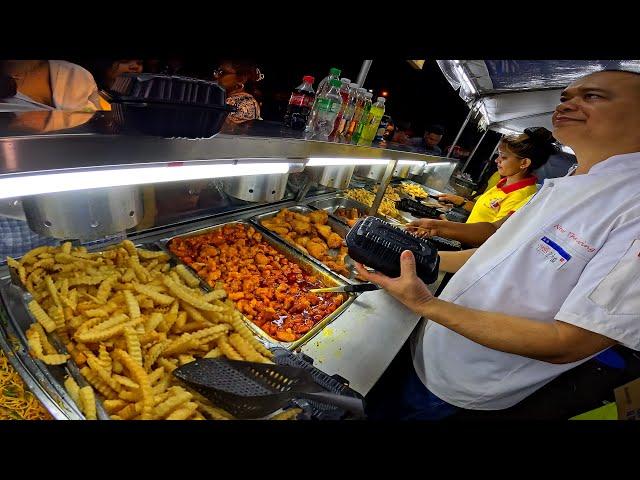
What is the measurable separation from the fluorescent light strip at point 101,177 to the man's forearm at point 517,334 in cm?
139

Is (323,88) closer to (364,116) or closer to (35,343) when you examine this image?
(364,116)

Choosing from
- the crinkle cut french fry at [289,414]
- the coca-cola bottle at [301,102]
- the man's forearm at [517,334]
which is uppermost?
the coca-cola bottle at [301,102]

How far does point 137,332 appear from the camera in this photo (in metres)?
1.55

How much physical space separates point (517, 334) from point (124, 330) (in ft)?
6.36

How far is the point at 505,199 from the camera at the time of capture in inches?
171

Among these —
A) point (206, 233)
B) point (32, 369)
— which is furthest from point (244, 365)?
point (206, 233)

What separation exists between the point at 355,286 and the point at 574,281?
149cm

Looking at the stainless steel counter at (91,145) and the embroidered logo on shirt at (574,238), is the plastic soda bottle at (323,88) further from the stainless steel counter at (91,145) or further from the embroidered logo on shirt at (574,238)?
the embroidered logo on shirt at (574,238)

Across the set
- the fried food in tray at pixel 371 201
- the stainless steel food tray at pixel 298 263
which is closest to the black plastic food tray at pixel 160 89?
the stainless steel food tray at pixel 298 263

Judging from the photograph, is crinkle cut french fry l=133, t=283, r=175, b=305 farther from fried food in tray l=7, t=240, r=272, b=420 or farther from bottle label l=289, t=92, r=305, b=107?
bottle label l=289, t=92, r=305, b=107

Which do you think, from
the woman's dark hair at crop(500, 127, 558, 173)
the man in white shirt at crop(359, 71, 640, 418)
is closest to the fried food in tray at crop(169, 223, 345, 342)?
the man in white shirt at crop(359, 71, 640, 418)

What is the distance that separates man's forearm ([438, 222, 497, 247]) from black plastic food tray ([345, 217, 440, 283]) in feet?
5.32

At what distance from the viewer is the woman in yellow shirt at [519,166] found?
423 cm

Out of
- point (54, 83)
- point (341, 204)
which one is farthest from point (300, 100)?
point (54, 83)
